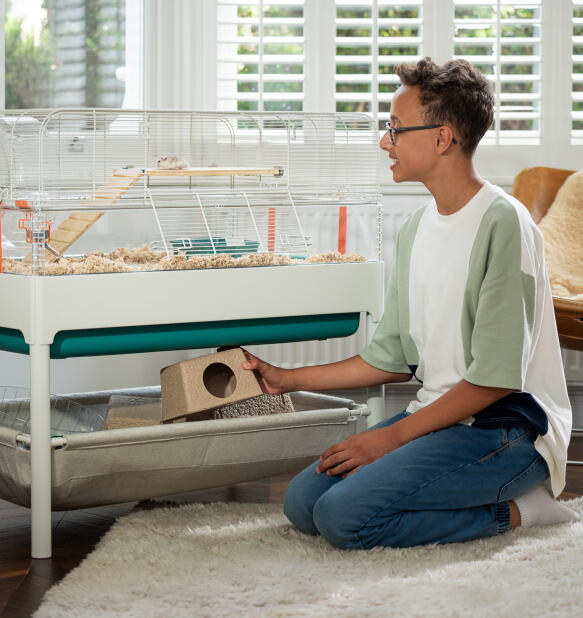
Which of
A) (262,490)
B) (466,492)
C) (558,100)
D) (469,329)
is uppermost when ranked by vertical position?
(558,100)

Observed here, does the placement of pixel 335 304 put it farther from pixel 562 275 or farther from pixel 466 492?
pixel 562 275

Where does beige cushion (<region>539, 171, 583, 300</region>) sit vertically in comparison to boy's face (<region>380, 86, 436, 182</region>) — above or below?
below

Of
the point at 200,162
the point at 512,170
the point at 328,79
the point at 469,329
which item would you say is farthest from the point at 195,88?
the point at 469,329

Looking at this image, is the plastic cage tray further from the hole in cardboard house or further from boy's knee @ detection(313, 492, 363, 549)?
boy's knee @ detection(313, 492, 363, 549)

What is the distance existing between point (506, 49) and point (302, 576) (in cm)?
226

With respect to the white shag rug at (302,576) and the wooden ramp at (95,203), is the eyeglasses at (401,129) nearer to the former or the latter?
the wooden ramp at (95,203)

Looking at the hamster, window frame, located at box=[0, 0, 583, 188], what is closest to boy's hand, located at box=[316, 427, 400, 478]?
the hamster

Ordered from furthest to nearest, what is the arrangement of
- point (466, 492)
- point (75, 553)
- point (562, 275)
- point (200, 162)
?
point (200, 162) → point (562, 275) → point (75, 553) → point (466, 492)

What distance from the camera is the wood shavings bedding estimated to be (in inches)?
73.9

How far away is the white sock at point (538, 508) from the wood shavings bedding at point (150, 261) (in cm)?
67

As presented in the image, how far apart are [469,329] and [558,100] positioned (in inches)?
70.0

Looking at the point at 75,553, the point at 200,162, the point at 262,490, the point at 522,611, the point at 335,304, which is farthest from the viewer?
the point at 200,162

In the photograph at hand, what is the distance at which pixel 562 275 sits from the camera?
287cm

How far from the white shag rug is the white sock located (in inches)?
0.8
